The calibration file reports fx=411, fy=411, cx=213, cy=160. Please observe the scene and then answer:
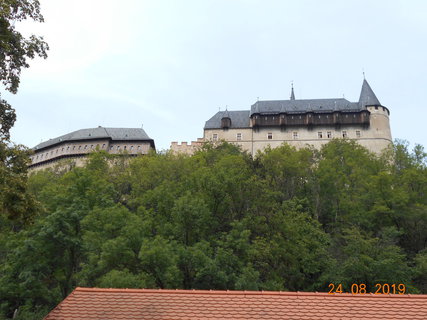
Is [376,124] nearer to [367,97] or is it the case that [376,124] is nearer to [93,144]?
[367,97]

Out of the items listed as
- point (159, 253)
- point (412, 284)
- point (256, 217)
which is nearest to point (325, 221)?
point (412, 284)

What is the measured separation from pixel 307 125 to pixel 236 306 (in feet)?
178

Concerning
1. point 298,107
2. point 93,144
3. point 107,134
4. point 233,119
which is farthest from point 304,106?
point 93,144

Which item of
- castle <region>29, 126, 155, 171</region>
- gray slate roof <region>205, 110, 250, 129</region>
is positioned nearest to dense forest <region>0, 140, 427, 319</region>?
gray slate roof <region>205, 110, 250, 129</region>

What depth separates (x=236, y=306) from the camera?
8.63 metres

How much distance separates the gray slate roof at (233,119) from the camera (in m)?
63.7

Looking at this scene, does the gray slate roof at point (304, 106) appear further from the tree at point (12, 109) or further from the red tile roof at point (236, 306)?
the red tile roof at point (236, 306)

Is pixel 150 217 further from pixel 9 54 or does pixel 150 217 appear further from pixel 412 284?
pixel 412 284

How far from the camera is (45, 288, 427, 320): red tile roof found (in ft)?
27.3

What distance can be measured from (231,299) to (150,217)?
15.7m

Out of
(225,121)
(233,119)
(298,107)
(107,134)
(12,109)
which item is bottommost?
(12,109)

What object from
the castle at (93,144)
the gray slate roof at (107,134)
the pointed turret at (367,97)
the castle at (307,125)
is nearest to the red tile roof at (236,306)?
the castle at (307,125)

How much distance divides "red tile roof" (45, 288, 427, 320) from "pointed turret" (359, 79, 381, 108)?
57352mm

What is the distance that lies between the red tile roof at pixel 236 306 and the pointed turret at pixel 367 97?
188 feet
